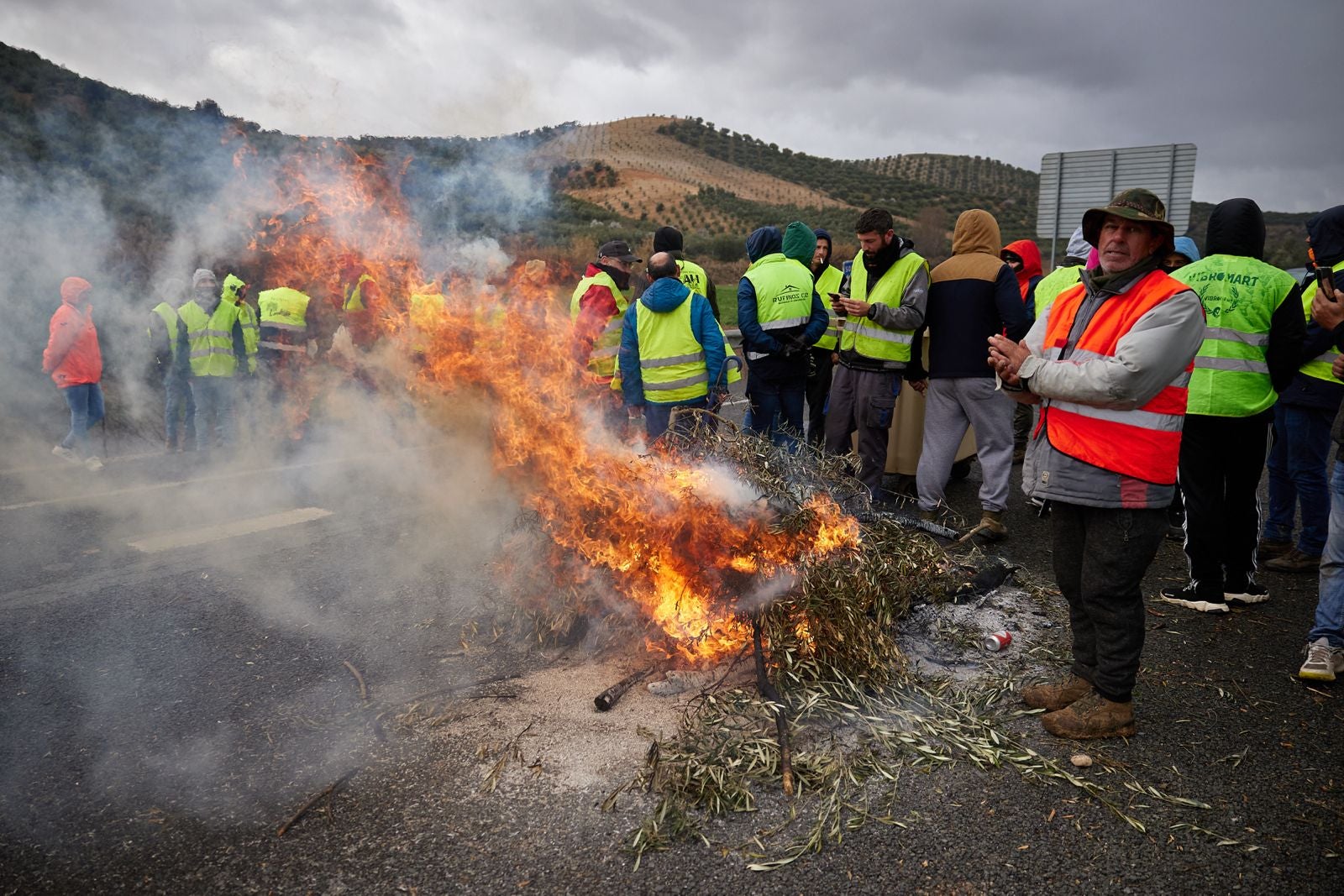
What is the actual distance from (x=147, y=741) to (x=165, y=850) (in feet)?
2.91

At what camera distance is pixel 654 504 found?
4.21 m

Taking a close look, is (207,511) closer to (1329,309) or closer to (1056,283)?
(1056,283)

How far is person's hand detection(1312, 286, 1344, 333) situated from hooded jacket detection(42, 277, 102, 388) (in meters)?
11.2

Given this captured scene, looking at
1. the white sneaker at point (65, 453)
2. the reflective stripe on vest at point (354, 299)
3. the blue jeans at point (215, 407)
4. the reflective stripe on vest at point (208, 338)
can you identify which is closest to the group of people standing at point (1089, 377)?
the reflective stripe on vest at point (354, 299)

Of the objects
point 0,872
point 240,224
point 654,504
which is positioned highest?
point 240,224

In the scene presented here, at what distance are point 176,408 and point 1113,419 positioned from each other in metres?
10.6

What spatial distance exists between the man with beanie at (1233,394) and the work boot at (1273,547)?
115 centimetres

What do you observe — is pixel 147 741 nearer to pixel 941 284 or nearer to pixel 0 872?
pixel 0 872

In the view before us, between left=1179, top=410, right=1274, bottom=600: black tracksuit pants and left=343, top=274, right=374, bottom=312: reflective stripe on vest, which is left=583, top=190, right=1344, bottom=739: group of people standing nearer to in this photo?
left=1179, top=410, right=1274, bottom=600: black tracksuit pants

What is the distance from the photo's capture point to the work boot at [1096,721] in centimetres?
355

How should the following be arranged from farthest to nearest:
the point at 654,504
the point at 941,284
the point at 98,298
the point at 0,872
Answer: the point at 98,298 < the point at 941,284 < the point at 654,504 < the point at 0,872

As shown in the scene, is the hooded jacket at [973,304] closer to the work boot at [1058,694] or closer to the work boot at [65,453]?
the work boot at [1058,694]

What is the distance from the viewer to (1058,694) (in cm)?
383

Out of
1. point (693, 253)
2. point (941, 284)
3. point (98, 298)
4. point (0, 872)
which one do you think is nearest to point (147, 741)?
point (0, 872)
